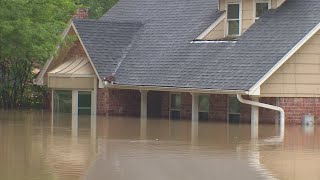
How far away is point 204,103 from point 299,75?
5.29m

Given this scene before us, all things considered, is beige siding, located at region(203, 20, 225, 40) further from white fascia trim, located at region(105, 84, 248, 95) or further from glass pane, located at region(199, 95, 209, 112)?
white fascia trim, located at region(105, 84, 248, 95)

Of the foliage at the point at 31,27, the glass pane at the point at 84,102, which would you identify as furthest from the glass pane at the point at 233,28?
the glass pane at the point at 84,102

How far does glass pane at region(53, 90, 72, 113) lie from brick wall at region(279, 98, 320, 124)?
12.1 meters

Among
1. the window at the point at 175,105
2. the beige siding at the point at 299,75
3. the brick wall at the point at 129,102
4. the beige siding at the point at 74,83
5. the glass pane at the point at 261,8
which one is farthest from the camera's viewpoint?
the beige siding at the point at 74,83

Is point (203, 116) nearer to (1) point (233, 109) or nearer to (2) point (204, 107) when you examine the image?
(2) point (204, 107)

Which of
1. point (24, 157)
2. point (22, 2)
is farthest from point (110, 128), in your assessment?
point (24, 157)

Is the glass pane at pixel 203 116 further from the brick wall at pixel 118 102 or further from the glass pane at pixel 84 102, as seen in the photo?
the glass pane at pixel 84 102

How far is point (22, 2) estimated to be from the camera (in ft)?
122

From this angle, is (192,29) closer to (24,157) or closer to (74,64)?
(74,64)

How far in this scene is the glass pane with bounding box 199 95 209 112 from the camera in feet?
140

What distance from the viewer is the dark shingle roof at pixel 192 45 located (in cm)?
3856

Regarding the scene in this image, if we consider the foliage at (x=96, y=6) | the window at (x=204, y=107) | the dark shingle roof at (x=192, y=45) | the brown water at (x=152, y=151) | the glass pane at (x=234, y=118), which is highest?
the foliage at (x=96, y=6)

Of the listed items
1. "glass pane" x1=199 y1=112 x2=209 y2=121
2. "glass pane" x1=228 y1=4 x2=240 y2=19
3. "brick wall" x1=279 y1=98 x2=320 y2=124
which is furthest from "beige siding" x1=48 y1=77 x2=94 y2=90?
"brick wall" x1=279 y1=98 x2=320 y2=124

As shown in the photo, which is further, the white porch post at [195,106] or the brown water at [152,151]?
the white porch post at [195,106]
